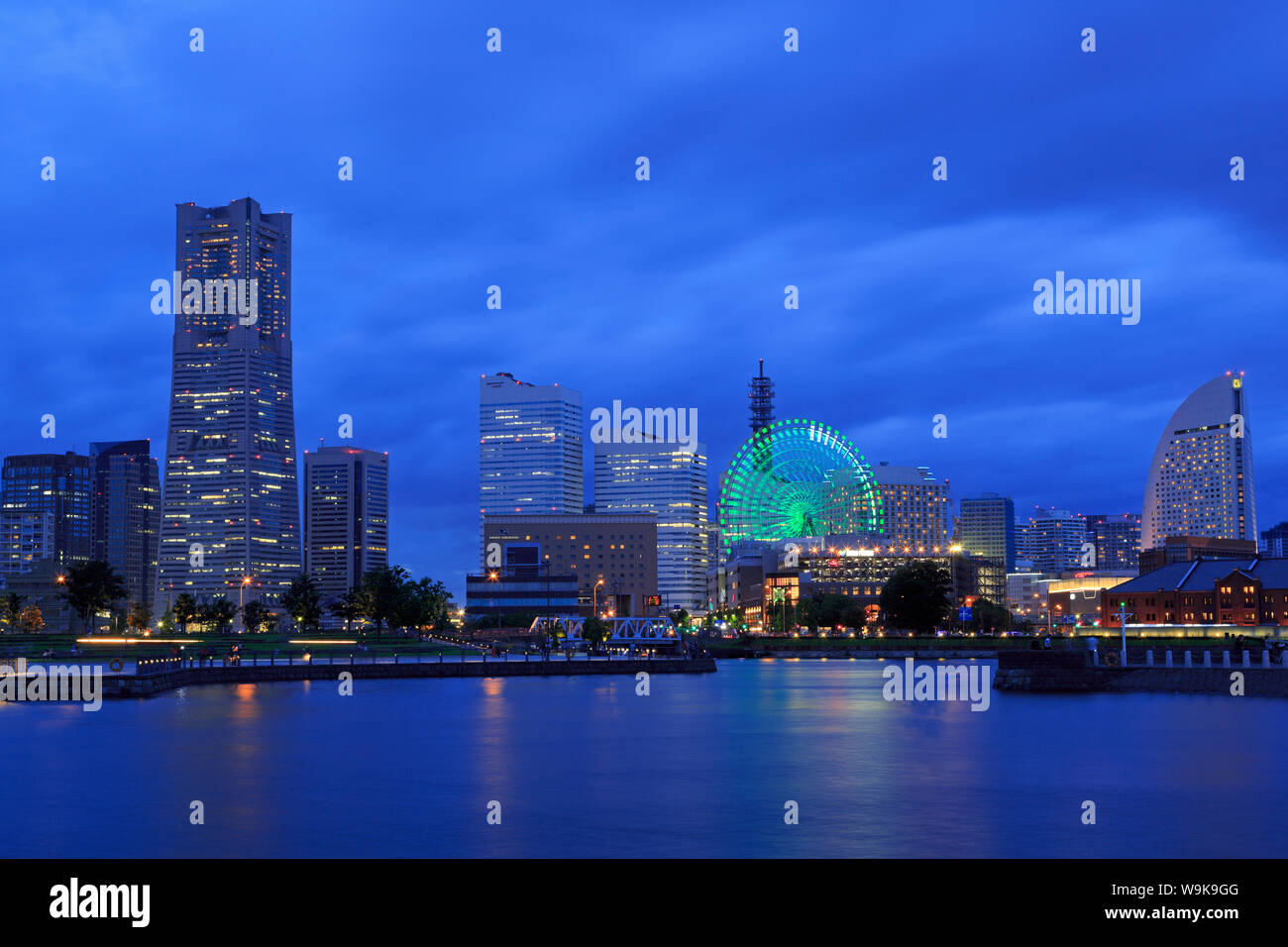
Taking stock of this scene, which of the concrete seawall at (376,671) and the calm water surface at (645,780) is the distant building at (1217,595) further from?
the calm water surface at (645,780)

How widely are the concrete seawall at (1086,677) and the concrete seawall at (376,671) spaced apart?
5549 centimetres

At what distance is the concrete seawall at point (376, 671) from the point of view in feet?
333

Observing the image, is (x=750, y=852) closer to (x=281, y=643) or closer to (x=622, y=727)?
(x=622, y=727)

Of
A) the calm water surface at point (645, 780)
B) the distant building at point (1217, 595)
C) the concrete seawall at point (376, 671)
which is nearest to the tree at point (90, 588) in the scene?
the concrete seawall at point (376, 671)

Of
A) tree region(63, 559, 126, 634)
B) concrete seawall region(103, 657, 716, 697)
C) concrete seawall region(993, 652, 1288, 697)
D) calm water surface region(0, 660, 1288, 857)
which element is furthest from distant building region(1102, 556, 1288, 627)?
tree region(63, 559, 126, 634)

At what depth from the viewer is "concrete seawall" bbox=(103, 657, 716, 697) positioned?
333ft

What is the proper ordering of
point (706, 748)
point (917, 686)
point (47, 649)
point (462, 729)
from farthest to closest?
point (47, 649) < point (917, 686) < point (462, 729) < point (706, 748)

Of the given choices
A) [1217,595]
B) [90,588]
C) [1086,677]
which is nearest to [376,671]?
[1086,677]

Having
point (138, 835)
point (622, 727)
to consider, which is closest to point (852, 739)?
point (622, 727)

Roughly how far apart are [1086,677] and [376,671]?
69355 millimetres
